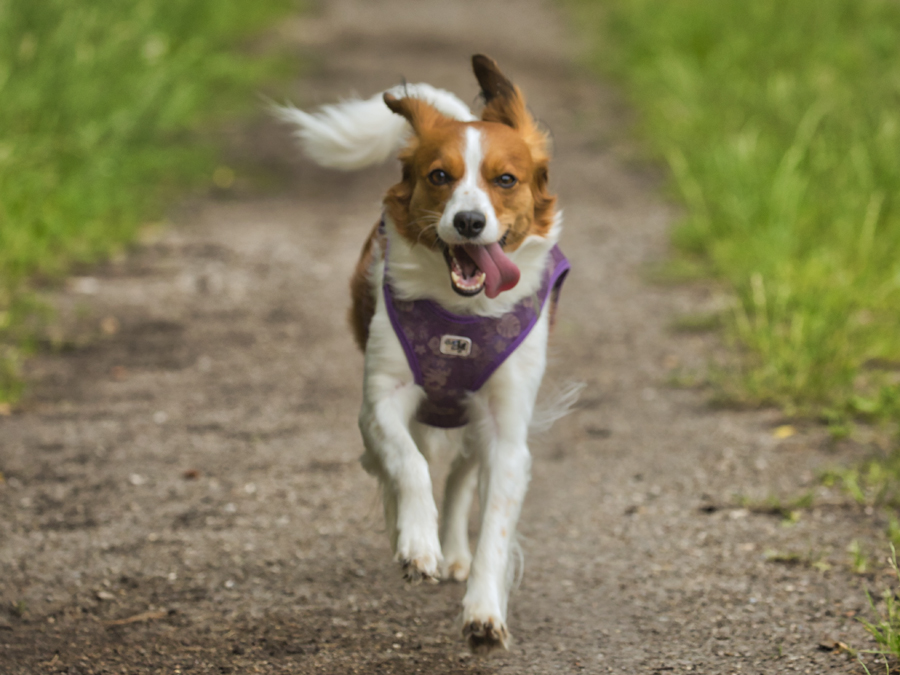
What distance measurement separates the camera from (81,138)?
20.2 ft

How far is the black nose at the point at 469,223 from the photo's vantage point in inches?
101

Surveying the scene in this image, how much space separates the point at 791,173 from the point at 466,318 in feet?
12.6

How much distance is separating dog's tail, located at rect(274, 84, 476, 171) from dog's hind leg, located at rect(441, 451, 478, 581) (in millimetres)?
973

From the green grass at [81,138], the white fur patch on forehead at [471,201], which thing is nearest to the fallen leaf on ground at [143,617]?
the white fur patch on forehead at [471,201]

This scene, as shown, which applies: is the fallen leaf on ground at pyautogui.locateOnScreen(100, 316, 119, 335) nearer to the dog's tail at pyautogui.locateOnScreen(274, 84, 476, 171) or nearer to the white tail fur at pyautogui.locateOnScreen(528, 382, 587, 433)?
the dog's tail at pyautogui.locateOnScreen(274, 84, 476, 171)

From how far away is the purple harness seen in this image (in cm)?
281

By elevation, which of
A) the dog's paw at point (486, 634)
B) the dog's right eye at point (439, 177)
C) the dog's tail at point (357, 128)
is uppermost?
the dog's tail at point (357, 128)

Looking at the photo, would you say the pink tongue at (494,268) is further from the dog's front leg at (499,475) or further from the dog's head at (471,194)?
the dog's front leg at (499,475)

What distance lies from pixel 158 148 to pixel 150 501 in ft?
13.8

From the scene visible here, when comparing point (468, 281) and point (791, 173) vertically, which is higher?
point (791, 173)

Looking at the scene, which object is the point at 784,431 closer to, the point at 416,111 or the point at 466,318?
the point at 466,318

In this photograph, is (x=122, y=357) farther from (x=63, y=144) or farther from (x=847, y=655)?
(x=847, y=655)

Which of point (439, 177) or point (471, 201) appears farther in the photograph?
point (439, 177)

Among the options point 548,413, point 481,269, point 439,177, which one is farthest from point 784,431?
point 439,177
